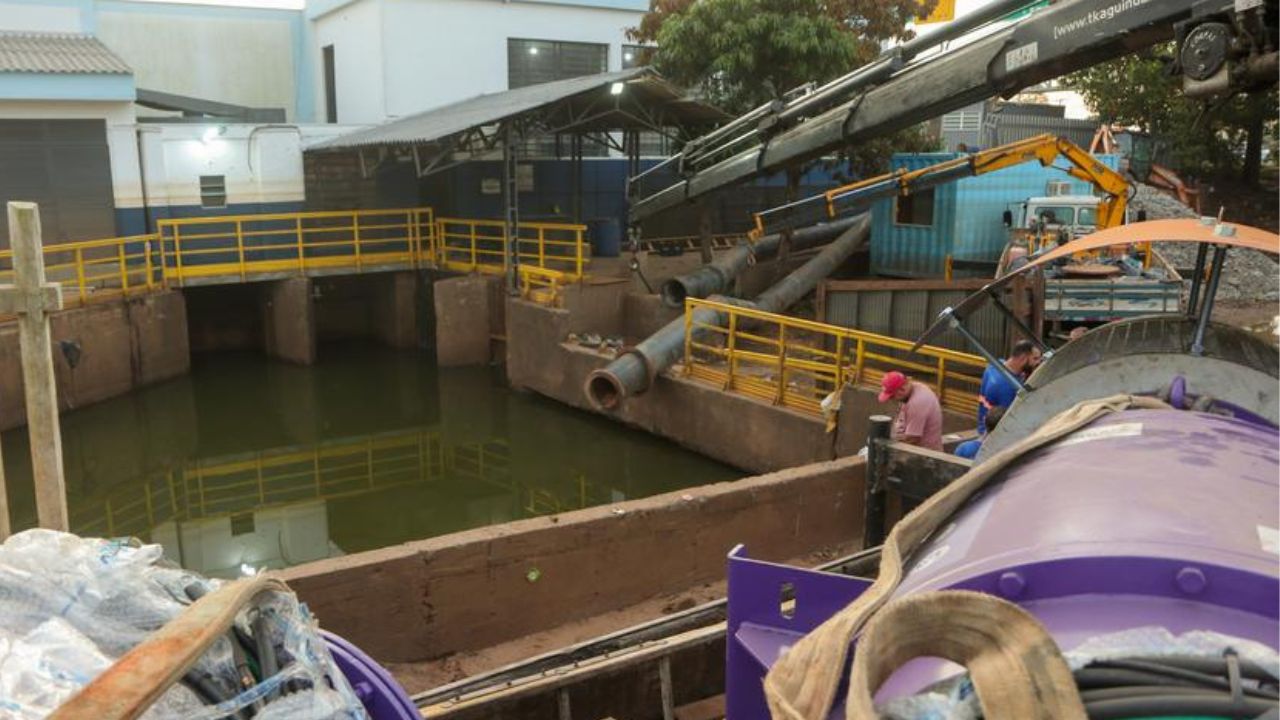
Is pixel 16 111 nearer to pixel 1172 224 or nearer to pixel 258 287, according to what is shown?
pixel 258 287

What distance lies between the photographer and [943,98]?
969 cm

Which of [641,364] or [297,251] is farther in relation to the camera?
[297,251]

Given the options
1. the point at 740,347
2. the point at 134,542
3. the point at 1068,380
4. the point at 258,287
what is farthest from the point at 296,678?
the point at 258,287

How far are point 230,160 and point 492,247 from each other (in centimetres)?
610

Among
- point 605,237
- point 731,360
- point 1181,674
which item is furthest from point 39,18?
point 1181,674

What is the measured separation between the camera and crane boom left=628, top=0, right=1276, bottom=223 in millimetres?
6184

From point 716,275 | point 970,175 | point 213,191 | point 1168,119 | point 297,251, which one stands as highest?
point 1168,119

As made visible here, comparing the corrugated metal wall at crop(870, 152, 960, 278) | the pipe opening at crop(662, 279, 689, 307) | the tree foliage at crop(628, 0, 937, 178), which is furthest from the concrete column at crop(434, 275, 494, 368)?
the corrugated metal wall at crop(870, 152, 960, 278)

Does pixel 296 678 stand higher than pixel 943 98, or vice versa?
pixel 943 98

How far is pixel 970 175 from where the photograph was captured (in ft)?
48.7

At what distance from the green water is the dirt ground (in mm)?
4989

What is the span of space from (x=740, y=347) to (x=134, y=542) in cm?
1373

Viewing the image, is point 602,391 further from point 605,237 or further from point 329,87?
point 329,87

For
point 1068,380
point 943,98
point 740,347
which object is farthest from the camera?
point 740,347
